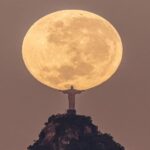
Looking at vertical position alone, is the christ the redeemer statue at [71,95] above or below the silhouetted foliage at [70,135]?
above

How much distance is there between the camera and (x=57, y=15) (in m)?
26.2

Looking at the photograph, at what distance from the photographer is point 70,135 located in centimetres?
2780

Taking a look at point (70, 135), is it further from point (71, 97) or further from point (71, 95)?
point (71, 95)

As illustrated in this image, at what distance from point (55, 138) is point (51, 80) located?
3040mm

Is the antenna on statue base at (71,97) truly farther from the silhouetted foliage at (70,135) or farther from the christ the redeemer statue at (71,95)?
the silhouetted foliage at (70,135)

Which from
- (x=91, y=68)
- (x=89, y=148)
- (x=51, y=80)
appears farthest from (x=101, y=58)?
(x=89, y=148)

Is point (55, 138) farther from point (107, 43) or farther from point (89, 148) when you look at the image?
point (107, 43)

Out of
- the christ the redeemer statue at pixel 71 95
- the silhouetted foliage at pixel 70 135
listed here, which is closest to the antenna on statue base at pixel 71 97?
the christ the redeemer statue at pixel 71 95

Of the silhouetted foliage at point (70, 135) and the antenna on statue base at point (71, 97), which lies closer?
the antenna on statue base at point (71, 97)

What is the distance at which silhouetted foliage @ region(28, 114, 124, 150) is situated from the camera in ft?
90.6

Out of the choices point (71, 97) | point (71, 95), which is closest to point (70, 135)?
point (71, 97)

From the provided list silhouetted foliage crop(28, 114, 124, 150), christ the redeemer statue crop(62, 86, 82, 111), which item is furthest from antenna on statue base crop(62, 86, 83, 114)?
silhouetted foliage crop(28, 114, 124, 150)

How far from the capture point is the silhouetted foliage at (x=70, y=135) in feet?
90.6

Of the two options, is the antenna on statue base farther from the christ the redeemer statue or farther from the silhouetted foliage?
the silhouetted foliage
